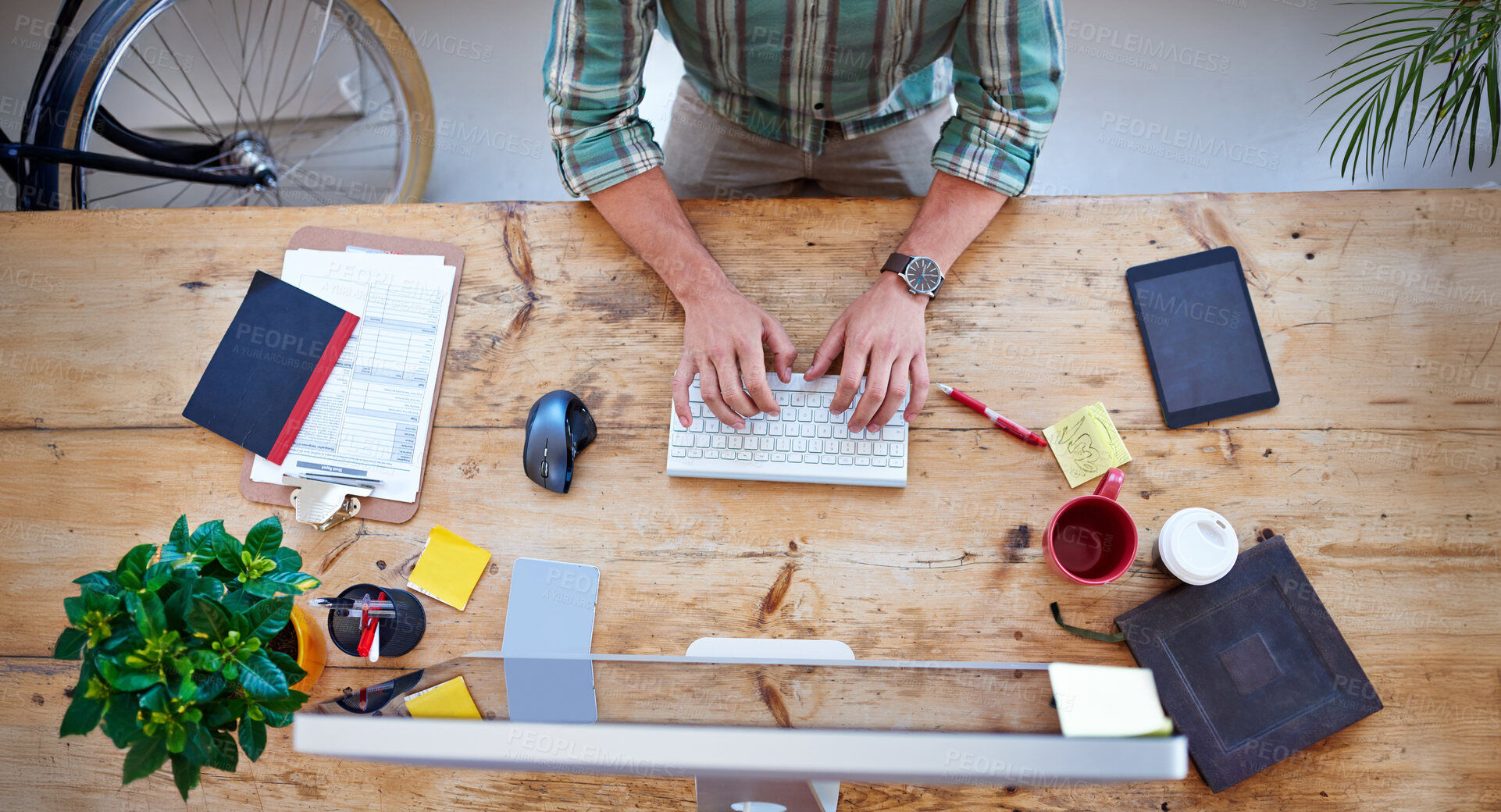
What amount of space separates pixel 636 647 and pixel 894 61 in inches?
34.2

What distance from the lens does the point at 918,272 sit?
923 mm

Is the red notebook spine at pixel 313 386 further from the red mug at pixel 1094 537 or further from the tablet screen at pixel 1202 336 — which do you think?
the tablet screen at pixel 1202 336

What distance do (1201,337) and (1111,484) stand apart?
0.25m

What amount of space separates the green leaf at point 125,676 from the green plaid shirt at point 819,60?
677mm

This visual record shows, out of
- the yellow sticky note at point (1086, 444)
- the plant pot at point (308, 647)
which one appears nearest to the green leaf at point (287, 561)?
the plant pot at point (308, 647)

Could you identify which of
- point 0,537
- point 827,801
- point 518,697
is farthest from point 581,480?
point 0,537

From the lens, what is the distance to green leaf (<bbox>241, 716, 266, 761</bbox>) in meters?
0.68

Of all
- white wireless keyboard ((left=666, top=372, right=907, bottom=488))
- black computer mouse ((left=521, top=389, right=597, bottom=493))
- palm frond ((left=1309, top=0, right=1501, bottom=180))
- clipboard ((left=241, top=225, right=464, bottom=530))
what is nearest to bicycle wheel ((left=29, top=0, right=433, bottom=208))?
clipboard ((left=241, top=225, right=464, bottom=530))

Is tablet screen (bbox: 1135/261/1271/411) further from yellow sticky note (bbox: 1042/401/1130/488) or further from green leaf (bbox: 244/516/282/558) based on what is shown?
green leaf (bbox: 244/516/282/558)

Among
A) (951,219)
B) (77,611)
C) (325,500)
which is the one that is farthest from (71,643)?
Answer: (951,219)

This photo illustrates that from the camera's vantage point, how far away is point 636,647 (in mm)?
869

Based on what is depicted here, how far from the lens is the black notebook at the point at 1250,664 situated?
802 millimetres

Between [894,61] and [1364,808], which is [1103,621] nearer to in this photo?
[1364,808]

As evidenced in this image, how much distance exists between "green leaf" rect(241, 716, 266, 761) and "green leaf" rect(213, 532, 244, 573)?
0.47ft
